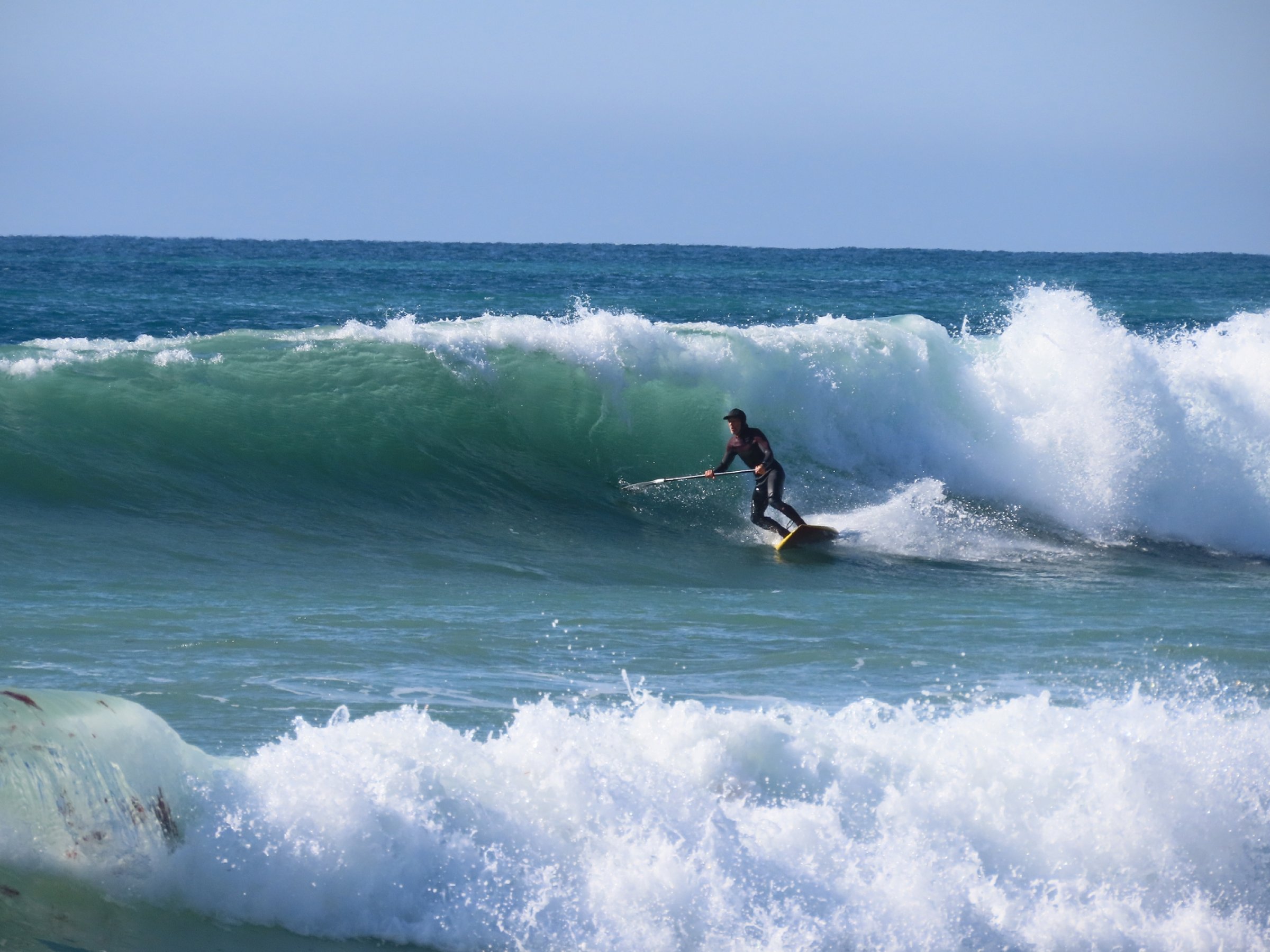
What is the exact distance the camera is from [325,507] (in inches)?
435

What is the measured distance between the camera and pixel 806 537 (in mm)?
11094

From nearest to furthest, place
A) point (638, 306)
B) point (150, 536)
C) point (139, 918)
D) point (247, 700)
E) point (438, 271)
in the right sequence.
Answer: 1. point (139, 918)
2. point (247, 700)
3. point (150, 536)
4. point (638, 306)
5. point (438, 271)

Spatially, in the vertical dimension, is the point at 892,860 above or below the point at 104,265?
below

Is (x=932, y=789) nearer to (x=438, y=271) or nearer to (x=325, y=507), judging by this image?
(x=325, y=507)

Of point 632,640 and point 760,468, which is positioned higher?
point 760,468

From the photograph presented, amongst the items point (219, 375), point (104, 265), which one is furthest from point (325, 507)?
point (104, 265)

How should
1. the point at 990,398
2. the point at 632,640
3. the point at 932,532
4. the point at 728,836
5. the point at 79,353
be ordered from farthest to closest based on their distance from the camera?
the point at 990,398
the point at 79,353
the point at 932,532
the point at 632,640
the point at 728,836

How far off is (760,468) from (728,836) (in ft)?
22.8

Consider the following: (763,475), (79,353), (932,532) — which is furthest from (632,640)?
(79,353)

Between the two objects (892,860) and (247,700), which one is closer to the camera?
(892,860)

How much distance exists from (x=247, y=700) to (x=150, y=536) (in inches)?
162

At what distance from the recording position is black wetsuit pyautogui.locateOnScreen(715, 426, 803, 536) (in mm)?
11242

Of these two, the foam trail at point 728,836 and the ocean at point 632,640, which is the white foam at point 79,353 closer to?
the ocean at point 632,640

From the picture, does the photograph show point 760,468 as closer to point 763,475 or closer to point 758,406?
point 763,475
